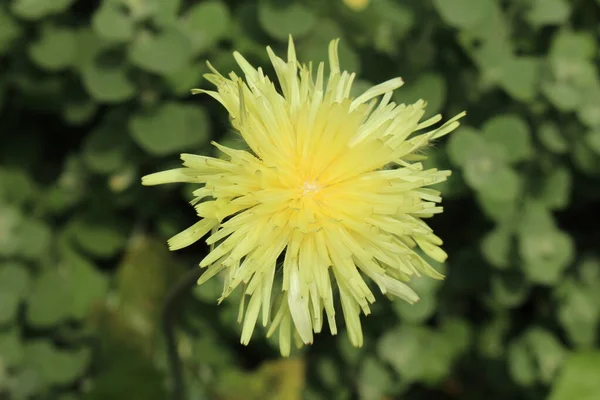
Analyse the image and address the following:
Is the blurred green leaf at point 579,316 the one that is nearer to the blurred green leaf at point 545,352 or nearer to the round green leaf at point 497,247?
the blurred green leaf at point 545,352

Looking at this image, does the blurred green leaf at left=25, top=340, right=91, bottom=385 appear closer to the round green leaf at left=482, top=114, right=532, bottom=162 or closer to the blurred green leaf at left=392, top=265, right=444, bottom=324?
the blurred green leaf at left=392, top=265, right=444, bottom=324

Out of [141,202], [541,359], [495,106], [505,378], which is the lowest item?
[141,202]

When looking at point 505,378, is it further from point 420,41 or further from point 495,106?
point 420,41

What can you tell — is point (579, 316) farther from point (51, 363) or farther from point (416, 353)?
point (51, 363)

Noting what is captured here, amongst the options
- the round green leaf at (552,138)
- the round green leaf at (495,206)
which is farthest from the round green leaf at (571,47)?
the round green leaf at (495,206)

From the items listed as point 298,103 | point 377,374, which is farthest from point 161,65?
point 377,374

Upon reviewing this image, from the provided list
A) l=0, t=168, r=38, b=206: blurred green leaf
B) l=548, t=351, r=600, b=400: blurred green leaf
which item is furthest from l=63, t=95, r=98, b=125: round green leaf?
l=548, t=351, r=600, b=400: blurred green leaf
